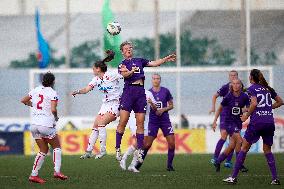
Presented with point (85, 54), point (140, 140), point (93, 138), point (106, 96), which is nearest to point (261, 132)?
point (140, 140)

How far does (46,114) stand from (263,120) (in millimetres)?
4261

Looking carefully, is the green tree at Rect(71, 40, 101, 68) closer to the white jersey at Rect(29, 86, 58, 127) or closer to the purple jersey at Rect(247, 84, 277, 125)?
the white jersey at Rect(29, 86, 58, 127)

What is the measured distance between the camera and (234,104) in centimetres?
2281

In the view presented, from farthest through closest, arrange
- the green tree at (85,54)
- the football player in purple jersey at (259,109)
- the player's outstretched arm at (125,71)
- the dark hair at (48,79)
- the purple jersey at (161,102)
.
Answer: the green tree at (85,54)
the purple jersey at (161,102)
the player's outstretched arm at (125,71)
the dark hair at (48,79)
the football player in purple jersey at (259,109)

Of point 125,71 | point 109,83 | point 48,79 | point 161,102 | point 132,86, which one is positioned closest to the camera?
point 48,79

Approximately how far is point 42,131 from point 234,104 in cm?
621

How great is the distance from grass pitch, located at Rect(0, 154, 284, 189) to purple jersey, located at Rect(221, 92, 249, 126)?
52.3 inches

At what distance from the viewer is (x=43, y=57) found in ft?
133

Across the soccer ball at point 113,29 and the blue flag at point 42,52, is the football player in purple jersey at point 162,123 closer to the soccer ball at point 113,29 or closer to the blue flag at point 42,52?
the soccer ball at point 113,29

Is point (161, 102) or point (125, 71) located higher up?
point (125, 71)

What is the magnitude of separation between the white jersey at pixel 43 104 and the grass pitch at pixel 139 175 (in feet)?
4.08

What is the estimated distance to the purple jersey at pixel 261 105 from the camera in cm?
1745

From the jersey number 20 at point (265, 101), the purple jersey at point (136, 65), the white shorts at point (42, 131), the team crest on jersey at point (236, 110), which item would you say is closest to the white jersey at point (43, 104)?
the white shorts at point (42, 131)

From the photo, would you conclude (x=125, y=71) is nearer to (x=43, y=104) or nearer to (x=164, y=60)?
(x=164, y=60)
